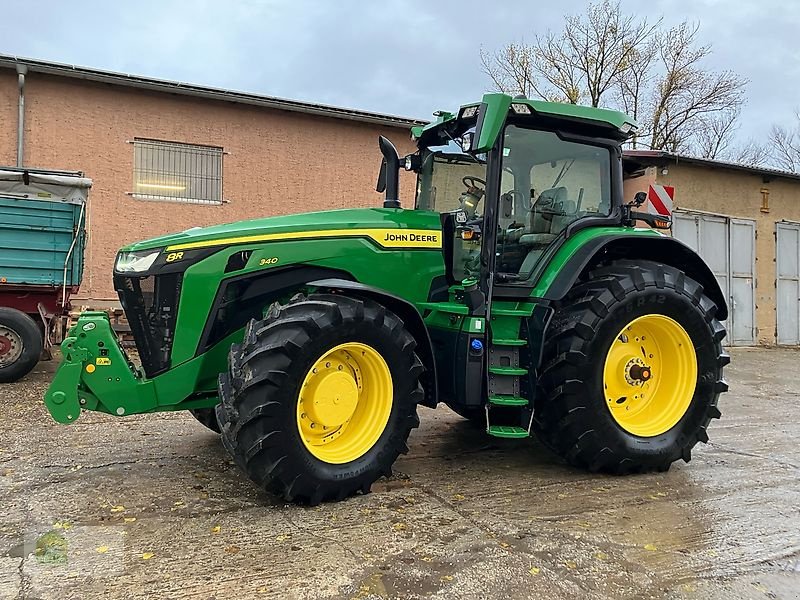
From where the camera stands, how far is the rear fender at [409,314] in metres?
3.95

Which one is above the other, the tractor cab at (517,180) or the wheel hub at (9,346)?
the tractor cab at (517,180)

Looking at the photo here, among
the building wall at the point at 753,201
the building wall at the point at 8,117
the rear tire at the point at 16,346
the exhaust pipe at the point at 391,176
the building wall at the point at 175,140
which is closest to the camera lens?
the exhaust pipe at the point at 391,176

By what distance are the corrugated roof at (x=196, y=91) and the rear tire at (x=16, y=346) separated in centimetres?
474

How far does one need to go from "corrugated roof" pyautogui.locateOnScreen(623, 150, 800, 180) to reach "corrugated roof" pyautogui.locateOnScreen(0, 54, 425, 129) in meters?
4.23

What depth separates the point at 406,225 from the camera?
4.54m

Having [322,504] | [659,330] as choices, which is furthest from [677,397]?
[322,504]

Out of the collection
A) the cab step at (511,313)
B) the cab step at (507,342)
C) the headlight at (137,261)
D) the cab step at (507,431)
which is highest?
the headlight at (137,261)

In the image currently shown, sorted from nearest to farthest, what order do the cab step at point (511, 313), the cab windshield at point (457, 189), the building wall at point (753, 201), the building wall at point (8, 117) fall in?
the cab step at point (511, 313) → the cab windshield at point (457, 189) → the building wall at point (8, 117) → the building wall at point (753, 201)

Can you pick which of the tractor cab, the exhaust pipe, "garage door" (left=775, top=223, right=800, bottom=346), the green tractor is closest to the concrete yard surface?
the green tractor

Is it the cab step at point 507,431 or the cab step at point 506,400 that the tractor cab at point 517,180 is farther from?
the cab step at point 507,431

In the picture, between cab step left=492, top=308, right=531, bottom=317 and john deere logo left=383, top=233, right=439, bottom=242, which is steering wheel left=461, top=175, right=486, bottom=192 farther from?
cab step left=492, top=308, right=531, bottom=317

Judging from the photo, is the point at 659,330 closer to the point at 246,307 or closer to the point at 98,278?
the point at 246,307

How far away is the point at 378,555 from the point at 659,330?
2.69 metres

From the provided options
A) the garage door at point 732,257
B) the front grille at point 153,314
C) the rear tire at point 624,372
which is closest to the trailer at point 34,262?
the front grille at point 153,314
